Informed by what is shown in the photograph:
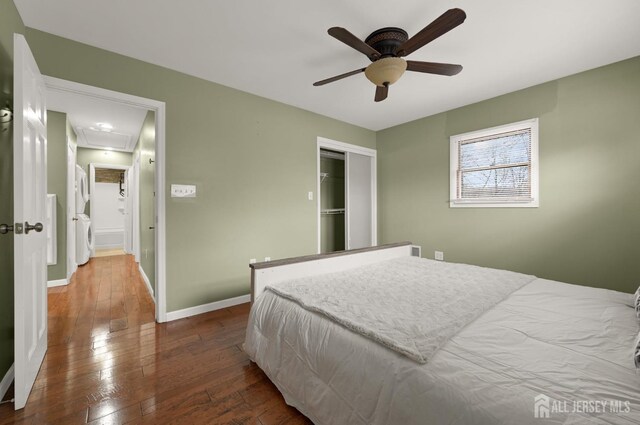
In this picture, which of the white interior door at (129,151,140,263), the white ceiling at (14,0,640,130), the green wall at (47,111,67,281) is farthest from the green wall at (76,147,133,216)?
the white ceiling at (14,0,640,130)

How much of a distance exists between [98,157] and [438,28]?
271 inches

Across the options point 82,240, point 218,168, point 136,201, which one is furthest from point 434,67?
point 82,240

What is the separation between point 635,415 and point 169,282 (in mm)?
3031

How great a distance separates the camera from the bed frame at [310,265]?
5.84 feet

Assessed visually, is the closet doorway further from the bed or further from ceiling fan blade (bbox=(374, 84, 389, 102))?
the bed

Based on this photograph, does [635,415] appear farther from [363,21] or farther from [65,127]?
[65,127]

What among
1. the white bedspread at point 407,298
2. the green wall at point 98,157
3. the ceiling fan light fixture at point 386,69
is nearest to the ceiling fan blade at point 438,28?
the ceiling fan light fixture at point 386,69

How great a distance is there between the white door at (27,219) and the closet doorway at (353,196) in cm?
285

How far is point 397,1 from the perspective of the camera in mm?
1802

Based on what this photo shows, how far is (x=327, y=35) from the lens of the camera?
84.3 inches

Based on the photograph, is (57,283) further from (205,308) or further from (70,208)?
(205,308)

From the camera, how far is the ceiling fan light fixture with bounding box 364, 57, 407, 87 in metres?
1.93

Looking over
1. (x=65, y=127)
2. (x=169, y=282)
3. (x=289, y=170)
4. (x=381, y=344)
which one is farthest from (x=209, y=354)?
(x=65, y=127)

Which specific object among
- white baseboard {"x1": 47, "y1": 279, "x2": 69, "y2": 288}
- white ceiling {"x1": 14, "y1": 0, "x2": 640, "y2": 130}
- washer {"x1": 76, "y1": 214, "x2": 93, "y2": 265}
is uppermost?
white ceiling {"x1": 14, "y1": 0, "x2": 640, "y2": 130}
